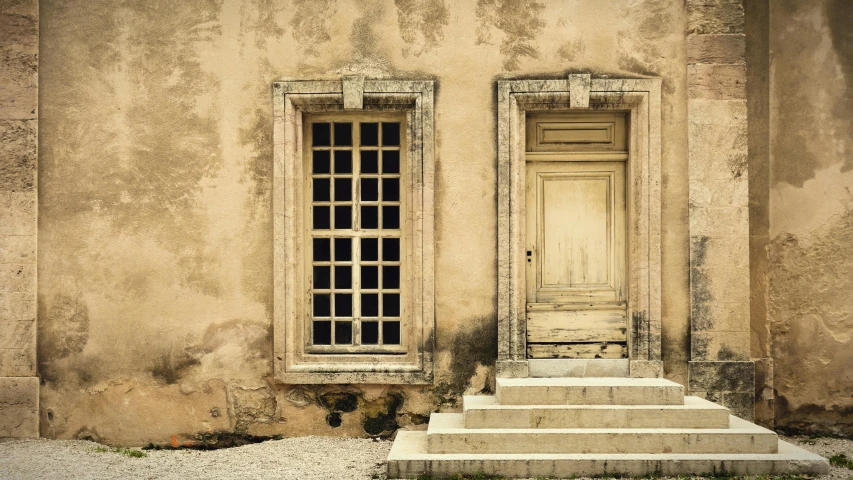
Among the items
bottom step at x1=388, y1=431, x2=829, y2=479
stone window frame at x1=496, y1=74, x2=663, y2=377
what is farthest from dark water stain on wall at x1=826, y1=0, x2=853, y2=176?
bottom step at x1=388, y1=431, x2=829, y2=479

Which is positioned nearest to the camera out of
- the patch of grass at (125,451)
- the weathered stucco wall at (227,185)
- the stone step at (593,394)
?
the stone step at (593,394)

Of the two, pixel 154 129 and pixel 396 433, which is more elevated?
pixel 154 129

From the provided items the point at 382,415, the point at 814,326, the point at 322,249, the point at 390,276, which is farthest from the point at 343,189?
the point at 814,326

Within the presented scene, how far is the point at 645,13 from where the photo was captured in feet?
20.2

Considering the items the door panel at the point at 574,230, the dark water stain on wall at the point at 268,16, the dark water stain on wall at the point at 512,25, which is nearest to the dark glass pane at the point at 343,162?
the dark water stain on wall at the point at 268,16

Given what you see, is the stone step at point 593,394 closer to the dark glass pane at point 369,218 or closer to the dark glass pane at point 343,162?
the dark glass pane at point 369,218

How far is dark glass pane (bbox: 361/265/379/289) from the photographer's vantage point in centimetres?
643

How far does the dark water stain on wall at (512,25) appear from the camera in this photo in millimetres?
6184

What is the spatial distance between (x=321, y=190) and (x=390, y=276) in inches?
39.8

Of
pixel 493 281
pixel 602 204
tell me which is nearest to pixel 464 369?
pixel 493 281

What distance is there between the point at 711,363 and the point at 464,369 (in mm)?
2101

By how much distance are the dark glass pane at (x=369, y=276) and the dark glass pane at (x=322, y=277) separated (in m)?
0.31

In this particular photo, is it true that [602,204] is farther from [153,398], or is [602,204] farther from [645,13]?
[153,398]

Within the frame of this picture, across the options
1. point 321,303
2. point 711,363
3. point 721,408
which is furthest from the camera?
point 321,303
